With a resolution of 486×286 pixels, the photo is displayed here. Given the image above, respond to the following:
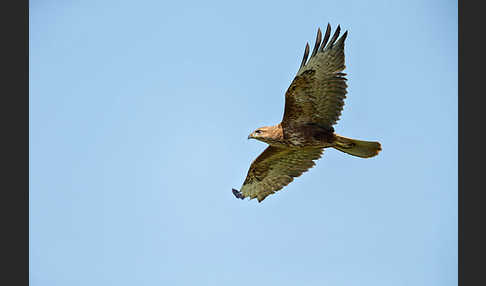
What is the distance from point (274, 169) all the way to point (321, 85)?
2.12 m

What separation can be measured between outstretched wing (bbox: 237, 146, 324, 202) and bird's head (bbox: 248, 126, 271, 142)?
2.84 feet

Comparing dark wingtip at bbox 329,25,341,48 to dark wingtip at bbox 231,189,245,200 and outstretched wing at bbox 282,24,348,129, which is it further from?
dark wingtip at bbox 231,189,245,200

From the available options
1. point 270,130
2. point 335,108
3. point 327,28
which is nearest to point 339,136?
point 335,108

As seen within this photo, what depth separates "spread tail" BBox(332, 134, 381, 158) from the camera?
29.3 ft

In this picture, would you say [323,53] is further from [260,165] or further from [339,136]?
[260,165]

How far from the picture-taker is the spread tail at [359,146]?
29.3ft

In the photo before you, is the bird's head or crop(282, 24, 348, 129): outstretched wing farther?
the bird's head

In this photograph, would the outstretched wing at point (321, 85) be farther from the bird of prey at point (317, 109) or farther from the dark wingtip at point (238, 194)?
the dark wingtip at point (238, 194)

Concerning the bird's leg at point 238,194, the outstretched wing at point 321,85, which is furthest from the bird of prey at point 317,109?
the bird's leg at point 238,194

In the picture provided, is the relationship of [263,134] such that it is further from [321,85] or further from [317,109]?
[321,85]

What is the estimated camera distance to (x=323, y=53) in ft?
28.6

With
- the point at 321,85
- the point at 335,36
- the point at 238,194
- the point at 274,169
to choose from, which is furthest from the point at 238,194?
the point at 335,36

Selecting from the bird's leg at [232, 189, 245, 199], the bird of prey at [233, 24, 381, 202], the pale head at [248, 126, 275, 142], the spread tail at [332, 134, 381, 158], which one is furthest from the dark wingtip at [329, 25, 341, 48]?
the bird's leg at [232, 189, 245, 199]

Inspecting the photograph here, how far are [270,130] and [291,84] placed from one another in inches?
32.6
